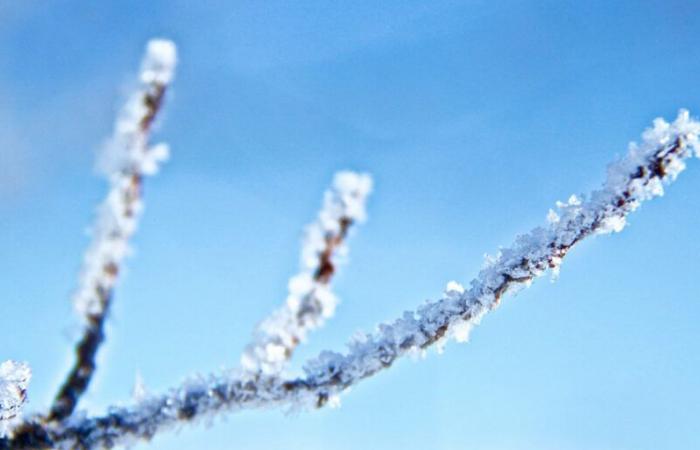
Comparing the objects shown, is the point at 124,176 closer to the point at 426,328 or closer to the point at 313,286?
the point at 313,286

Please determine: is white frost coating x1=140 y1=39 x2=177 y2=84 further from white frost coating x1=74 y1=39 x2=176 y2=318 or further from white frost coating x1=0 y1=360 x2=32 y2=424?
white frost coating x1=0 y1=360 x2=32 y2=424

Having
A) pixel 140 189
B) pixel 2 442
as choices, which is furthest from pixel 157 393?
pixel 140 189

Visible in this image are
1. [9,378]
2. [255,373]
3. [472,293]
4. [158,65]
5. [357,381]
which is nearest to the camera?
[158,65]

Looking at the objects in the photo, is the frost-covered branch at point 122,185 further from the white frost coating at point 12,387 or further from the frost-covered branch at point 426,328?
the white frost coating at point 12,387

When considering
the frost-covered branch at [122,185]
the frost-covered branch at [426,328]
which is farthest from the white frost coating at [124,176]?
the frost-covered branch at [426,328]

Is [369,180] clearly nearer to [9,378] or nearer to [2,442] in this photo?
[2,442]

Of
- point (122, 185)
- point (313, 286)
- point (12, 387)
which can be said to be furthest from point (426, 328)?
point (12, 387)
